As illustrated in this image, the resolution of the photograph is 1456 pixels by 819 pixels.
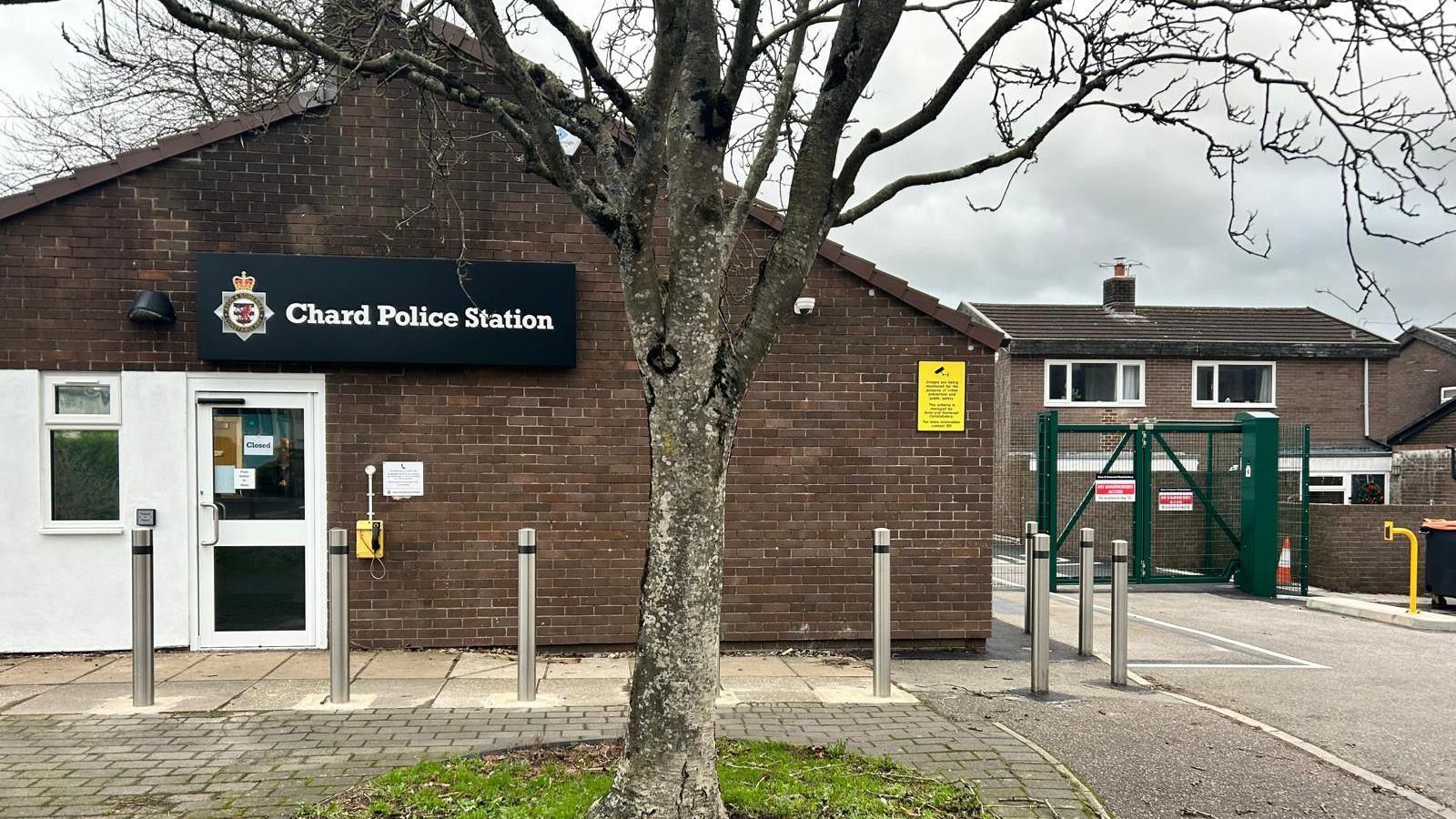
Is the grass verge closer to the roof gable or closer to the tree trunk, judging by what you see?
the tree trunk

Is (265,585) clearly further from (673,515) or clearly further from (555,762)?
(673,515)

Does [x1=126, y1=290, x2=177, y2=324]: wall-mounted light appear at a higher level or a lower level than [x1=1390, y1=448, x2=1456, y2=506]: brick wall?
higher

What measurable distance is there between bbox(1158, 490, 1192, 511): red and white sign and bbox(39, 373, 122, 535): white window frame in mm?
13350

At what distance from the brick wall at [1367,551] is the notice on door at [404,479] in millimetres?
13545

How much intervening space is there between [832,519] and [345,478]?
4.09m

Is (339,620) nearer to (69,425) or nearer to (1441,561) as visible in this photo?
(69,425)

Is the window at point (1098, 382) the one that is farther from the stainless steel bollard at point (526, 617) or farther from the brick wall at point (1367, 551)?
the stainless steel bollard at point (526, 617)

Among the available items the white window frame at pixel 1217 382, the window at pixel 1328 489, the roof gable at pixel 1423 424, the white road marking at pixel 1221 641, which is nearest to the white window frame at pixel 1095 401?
the white window frame at pixel 1217 382

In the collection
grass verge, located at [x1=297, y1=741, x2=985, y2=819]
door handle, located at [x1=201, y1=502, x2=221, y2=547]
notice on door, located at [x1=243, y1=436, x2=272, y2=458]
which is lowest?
grass verge, located at [x1=297, y1=741, x2=985, y2=819]

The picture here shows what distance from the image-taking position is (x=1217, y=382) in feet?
81.6

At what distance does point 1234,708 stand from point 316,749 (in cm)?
628

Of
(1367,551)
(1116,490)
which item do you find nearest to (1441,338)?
(1367,551)

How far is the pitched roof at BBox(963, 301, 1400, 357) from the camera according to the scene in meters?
24.2

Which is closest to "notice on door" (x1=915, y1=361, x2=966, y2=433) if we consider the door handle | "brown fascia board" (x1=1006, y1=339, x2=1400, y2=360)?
the door handle
